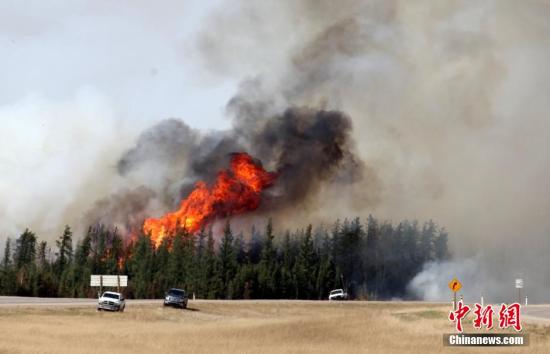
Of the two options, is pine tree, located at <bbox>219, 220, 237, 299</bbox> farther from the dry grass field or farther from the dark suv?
the dry grass field

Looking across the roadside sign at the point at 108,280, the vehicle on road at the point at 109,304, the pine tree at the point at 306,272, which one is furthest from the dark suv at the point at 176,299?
the pine tree at the point at 306,272

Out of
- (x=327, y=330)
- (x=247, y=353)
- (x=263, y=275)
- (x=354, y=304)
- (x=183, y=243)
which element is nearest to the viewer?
(x=247, y=353)

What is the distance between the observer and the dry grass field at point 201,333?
155ft

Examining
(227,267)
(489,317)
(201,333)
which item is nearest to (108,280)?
(201,333)

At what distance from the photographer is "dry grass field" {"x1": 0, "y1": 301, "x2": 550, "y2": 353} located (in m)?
47.1

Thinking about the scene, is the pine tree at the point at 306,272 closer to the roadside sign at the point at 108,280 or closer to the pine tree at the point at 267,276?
the pine tree at the point at 267,276

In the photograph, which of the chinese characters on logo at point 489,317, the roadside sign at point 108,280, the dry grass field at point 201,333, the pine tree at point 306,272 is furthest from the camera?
the pine tree at point 306,272

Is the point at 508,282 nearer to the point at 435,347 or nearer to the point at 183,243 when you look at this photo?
the point at 183,243

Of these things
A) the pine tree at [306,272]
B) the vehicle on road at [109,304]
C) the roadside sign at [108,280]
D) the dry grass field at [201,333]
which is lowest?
the dry grass field at [201,333]

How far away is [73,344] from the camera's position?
156 ft

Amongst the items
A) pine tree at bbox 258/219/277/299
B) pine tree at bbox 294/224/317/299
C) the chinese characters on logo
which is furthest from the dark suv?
pine tree at bbox 294/224/317/299

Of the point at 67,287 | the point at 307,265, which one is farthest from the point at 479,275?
the point at 67,287

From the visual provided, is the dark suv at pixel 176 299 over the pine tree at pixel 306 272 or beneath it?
beneath

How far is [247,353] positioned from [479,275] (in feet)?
525
